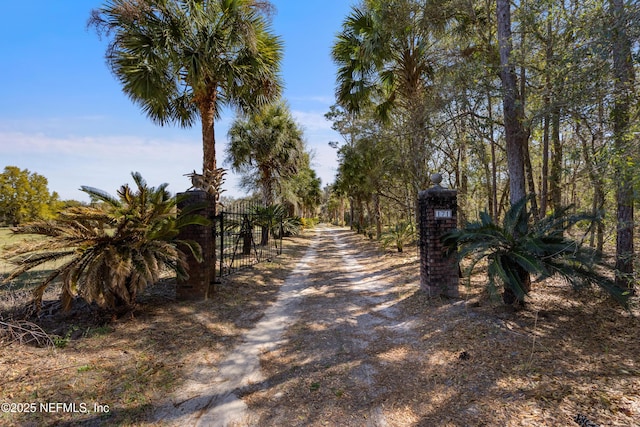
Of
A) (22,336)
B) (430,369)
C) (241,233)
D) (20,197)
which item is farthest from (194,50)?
(20,197)

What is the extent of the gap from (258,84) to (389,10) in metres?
4.00

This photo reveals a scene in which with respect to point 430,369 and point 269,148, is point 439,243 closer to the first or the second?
point 430,369

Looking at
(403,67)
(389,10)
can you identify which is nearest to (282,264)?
(403,67)

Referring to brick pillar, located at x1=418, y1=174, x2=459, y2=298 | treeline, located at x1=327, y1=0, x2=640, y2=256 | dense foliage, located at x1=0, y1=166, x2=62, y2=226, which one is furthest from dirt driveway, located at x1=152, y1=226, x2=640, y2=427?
dense foliage, located at x1=0, y1=166, x2=62, y2=226

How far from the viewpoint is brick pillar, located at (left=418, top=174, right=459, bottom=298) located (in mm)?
5578

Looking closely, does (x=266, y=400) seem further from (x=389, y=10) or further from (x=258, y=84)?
(x=389, y=10)

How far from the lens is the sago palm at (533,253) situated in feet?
12.8

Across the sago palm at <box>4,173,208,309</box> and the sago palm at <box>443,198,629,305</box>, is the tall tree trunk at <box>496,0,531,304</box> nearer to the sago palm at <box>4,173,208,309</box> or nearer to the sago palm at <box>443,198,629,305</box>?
the sago palm at <box>443,198,629,305</box>

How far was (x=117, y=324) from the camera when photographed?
4.27m

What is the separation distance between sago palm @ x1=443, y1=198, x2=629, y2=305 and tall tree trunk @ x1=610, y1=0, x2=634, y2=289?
0.32 meters

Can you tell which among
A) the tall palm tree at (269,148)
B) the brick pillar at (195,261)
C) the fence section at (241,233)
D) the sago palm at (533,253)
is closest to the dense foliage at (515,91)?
the sago palm at (533,253)

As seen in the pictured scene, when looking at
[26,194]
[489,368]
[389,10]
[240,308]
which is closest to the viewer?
[489,368]

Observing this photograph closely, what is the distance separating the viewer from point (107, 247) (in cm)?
→ 424

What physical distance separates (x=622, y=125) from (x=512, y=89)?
184 cm
